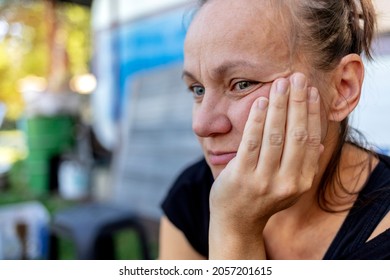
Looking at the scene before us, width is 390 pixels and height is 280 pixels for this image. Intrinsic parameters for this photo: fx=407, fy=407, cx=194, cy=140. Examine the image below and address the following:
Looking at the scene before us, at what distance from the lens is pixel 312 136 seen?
0.68 meters

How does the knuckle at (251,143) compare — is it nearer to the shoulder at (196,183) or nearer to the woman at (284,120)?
the woman at (284,120)

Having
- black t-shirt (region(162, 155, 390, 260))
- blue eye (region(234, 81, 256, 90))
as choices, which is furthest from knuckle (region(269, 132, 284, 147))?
black t-shirt (region(162, 155, 390, 260))

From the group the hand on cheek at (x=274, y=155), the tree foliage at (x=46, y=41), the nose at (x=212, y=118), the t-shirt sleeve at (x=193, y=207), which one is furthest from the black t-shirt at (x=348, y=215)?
the tree foliage at (x=46, y=41)

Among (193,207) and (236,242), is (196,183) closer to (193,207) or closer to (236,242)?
(193,207)

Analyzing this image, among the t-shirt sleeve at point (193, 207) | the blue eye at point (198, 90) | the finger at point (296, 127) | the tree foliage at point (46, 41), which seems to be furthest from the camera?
the tree foliage at point (46, 41)

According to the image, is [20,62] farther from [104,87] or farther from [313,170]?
[313,170]

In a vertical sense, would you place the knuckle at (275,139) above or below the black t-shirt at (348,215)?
above

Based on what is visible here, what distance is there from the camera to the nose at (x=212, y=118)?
2.39 feet

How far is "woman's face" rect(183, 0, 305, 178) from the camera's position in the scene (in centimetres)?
70

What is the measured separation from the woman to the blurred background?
140 mm

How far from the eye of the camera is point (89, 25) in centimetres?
373

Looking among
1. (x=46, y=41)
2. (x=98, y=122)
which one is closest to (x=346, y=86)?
(x=98, y=122)

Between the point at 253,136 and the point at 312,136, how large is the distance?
10cm

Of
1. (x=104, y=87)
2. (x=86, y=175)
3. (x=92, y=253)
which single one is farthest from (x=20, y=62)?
(x=92, y=253)
